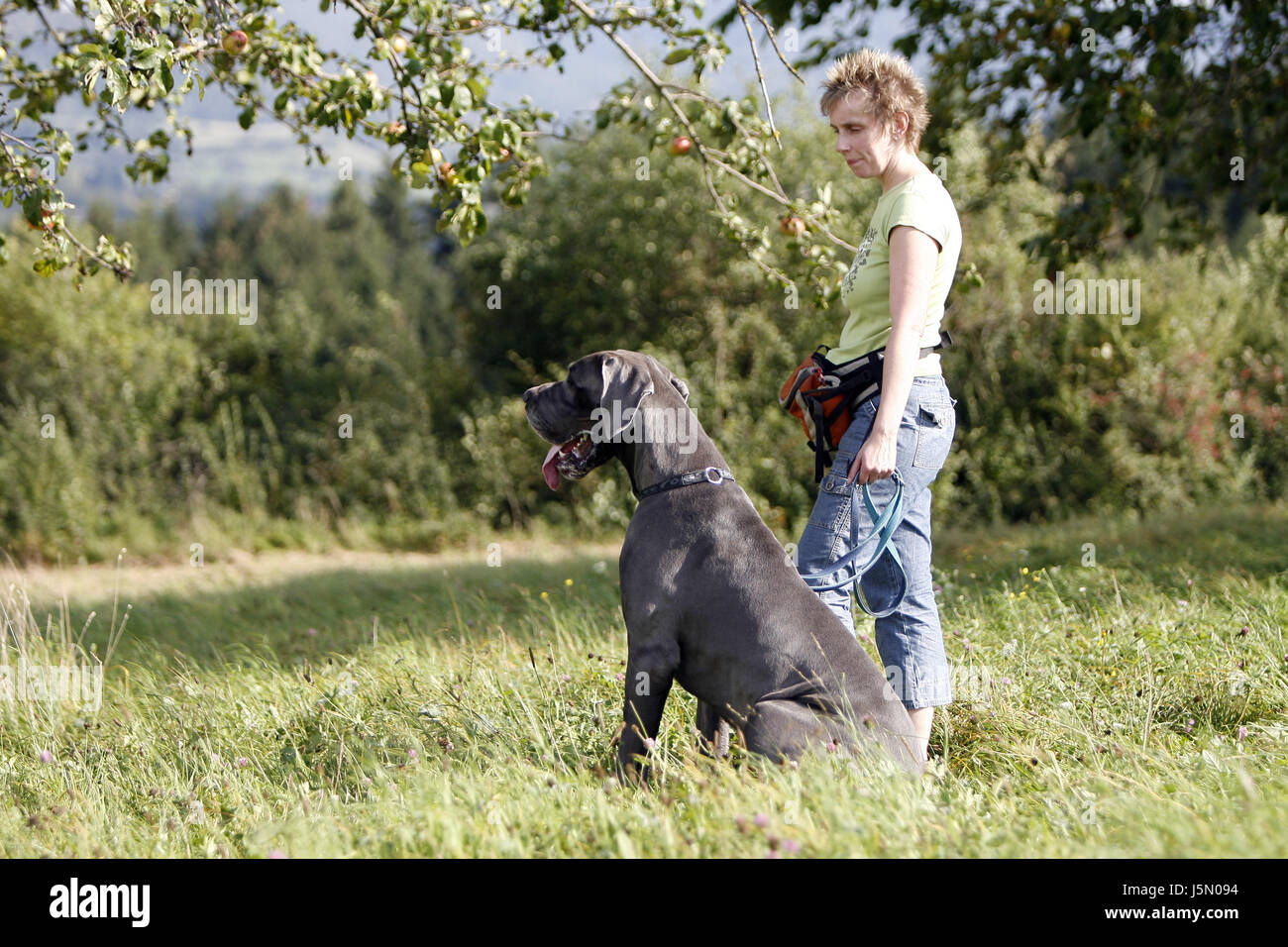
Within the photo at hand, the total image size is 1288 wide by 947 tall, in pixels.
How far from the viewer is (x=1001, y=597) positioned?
4812 mm

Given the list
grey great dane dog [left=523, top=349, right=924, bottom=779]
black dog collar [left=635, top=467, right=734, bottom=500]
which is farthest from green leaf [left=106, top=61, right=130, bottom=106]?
black dog collar [left=635, top=467, right=734, bottom=500]

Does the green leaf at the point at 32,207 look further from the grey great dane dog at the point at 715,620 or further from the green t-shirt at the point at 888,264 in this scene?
the green t-shirt at the point at 888,264

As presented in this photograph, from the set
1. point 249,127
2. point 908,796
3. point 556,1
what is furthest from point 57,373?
point 908,796

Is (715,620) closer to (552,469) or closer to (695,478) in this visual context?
(695,478)

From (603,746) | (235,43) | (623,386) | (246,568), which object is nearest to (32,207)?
(235,43)

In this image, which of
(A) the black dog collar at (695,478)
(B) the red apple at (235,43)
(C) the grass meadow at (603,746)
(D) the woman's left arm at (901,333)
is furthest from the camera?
(B) the red apple at (235,43)

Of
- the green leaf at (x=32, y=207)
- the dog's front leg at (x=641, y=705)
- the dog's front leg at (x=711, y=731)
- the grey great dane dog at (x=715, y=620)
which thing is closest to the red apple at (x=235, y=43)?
the green leaf at (x=32, y=207)

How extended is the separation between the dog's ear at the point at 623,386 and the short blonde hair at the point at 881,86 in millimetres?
909

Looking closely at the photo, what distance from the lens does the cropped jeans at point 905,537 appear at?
9.18 feet

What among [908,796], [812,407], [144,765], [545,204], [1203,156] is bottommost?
[144,765]

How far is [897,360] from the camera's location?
2.62 m

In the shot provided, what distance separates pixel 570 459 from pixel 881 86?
137 cm

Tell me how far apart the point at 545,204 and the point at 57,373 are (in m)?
7.33
